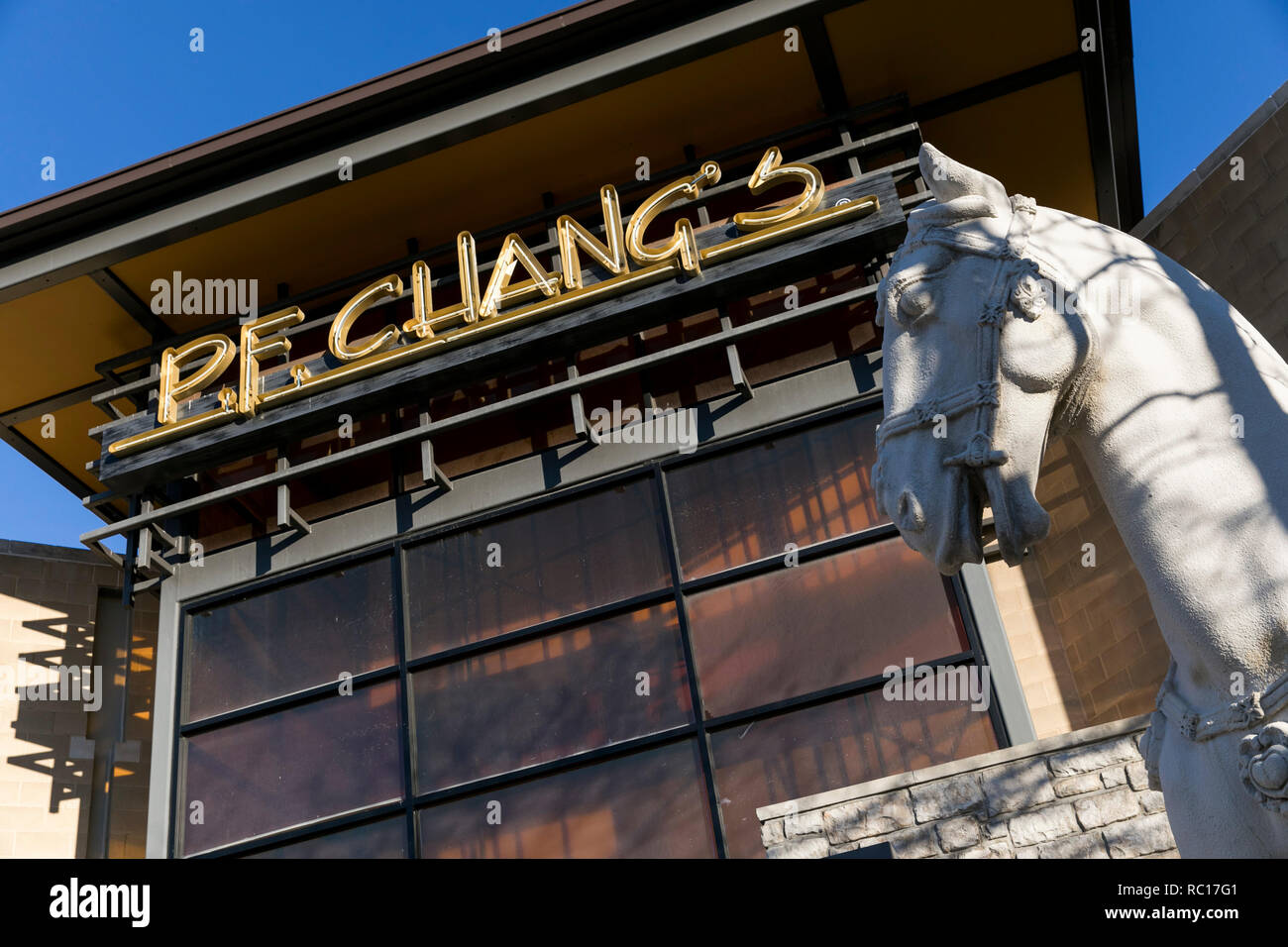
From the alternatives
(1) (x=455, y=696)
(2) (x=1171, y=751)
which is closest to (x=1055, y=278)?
(2) (x=1171, y=751)

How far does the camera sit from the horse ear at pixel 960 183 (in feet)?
11.7

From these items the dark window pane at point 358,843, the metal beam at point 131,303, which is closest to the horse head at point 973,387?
the dark window pane at point 358,843

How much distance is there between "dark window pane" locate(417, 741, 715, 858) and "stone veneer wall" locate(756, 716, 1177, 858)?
4.04 ft

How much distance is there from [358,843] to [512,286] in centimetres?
472

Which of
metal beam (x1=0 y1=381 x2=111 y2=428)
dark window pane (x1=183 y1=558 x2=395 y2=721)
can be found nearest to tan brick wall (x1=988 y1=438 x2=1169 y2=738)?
dark window pane (x1=183 y1=558 x2=395 y2=721)

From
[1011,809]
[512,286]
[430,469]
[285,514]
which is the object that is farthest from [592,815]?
[512,286]

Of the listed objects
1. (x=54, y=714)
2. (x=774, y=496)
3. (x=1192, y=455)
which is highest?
(x=54, y=714)

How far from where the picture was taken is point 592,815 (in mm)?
8867

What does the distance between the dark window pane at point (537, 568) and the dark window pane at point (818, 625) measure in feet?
2.21

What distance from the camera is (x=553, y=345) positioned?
35.0ft

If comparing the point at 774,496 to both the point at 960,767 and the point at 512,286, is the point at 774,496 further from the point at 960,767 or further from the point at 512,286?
the point at 512,286

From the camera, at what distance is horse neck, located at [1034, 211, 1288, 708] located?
9.61ft

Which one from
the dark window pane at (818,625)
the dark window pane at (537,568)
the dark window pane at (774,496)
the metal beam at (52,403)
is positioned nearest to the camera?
the dark window pane at (818,625)

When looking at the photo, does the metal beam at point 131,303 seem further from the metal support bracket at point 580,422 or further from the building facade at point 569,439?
the metal support bracket at point 580,422
